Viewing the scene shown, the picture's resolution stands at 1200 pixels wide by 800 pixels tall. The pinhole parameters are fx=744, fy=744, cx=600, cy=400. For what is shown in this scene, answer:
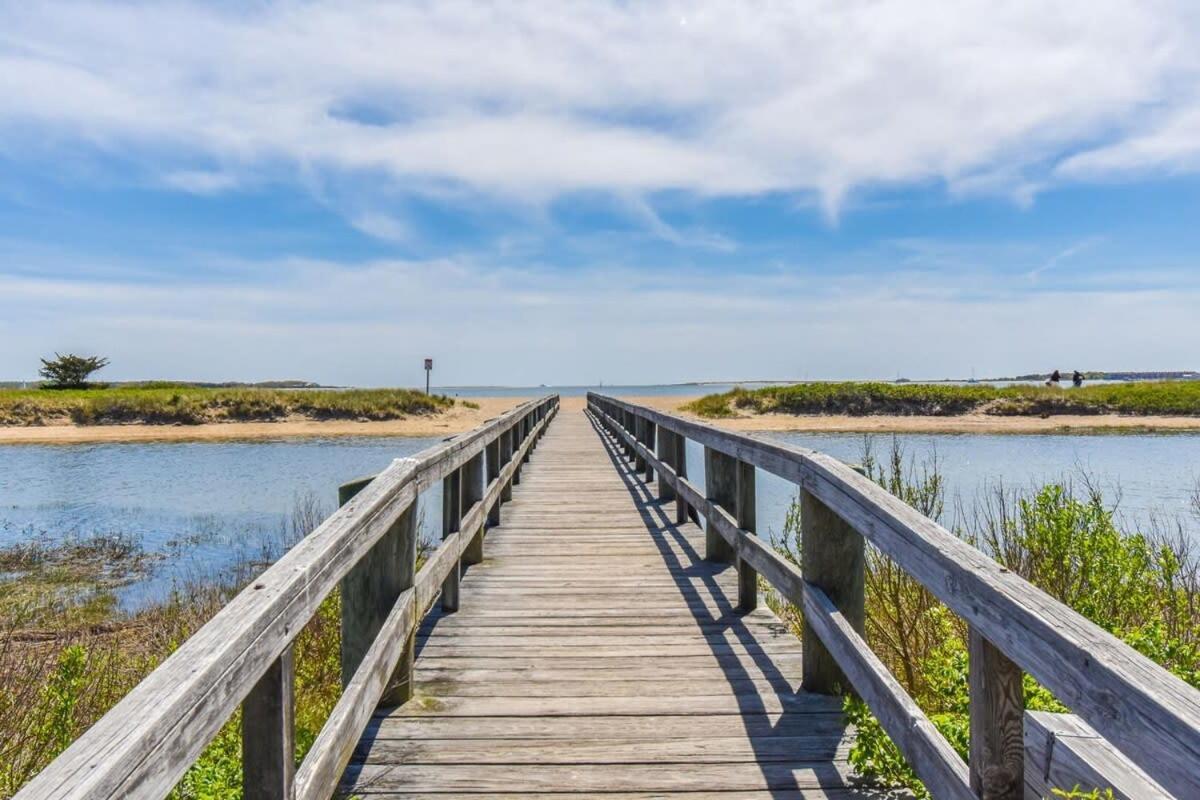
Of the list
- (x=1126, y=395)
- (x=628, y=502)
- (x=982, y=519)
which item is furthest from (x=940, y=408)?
(x=628, y=502)

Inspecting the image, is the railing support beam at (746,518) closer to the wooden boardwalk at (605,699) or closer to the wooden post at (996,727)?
the wooden boardwalk at (605,699)

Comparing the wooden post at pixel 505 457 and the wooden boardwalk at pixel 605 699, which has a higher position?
the wooden post at pixel 505 457

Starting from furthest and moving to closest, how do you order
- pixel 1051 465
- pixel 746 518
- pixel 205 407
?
pixel 205 407
pixel 1051 465
pixel 746 518

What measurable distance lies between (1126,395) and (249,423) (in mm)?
41350

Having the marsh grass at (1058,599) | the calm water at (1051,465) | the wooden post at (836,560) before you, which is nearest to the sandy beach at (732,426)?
the calm water at (1051,465)

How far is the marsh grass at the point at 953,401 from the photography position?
1339 inches

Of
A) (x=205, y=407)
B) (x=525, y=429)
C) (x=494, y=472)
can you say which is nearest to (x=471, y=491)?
(x=494, y=472)

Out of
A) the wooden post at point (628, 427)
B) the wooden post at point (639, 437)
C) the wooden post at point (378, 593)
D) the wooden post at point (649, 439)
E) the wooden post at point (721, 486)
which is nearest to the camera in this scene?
the wooden post at point (378, 593)

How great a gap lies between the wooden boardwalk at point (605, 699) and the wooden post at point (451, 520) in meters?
0.12

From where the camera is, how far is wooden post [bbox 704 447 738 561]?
5.09 m

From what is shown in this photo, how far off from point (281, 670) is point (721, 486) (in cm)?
389

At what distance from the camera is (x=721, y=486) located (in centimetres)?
530

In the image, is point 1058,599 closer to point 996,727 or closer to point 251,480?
point 996,727

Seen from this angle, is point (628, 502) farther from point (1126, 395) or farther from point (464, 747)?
point (1126, 395)
